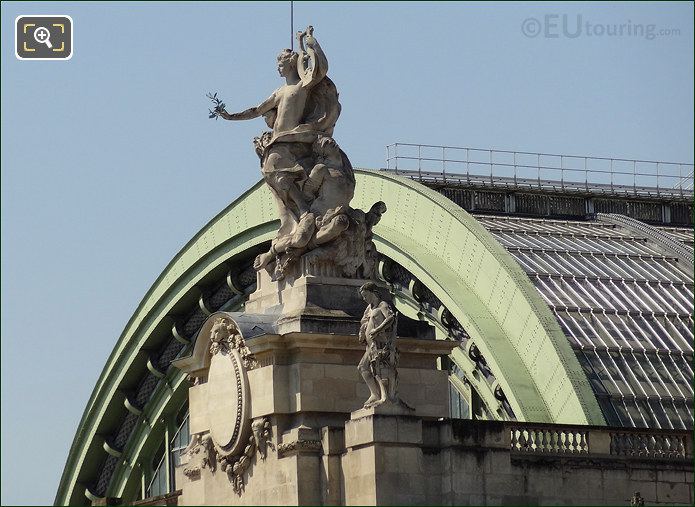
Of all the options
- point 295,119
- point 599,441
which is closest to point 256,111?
point 295,119

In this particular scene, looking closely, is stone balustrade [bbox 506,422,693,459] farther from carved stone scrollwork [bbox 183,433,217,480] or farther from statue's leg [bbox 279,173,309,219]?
carved stone scrollwork [bbox 183,433,217,480]

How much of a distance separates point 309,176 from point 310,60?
243 centimetres

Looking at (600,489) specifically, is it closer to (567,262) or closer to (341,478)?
(341,478)

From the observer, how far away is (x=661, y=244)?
63.7m

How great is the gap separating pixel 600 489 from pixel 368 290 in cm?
621

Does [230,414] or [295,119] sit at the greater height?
[295,119]

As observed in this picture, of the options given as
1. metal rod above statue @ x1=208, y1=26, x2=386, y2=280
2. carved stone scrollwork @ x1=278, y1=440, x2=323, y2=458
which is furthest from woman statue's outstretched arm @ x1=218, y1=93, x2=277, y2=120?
carved stone scrollwork @ x1=278, y1=440, x2=323, y2=458

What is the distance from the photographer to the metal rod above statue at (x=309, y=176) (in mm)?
46500

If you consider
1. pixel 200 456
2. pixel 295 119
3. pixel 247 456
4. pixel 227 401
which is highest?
pixel 295 119

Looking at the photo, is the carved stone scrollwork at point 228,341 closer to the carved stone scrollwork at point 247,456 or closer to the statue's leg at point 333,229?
the carved stone scrollwork at point 247,456

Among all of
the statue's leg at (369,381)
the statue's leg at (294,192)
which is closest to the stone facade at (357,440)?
the statue's leg at (369,381)

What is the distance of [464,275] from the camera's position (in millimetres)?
57125

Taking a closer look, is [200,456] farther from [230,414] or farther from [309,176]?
[309,176]

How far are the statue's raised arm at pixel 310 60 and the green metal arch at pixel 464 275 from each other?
963cm
